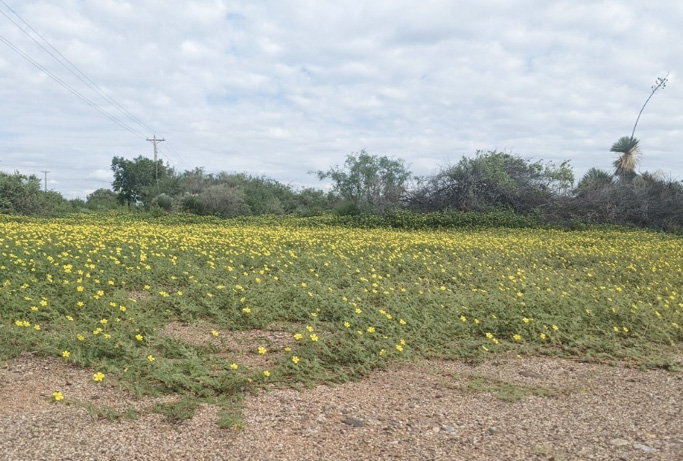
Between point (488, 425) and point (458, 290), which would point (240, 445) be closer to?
point (488, 425)

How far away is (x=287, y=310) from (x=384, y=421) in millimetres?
2611

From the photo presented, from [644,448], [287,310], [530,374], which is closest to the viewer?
[644,448]

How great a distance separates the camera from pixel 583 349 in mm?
5684

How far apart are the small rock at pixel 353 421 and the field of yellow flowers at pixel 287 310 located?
713 mm

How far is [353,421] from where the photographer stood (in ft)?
12.0

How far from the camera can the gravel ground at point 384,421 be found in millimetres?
3201

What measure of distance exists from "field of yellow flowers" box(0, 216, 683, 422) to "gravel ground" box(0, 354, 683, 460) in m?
0.23

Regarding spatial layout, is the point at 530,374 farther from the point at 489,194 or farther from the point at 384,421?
the point at 489,194

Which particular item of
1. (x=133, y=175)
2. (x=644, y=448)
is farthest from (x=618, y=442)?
(x=133, y=175)

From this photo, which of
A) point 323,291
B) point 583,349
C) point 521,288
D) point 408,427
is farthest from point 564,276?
point 408,427

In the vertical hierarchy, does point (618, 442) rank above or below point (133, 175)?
below

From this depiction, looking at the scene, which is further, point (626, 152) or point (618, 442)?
point (626, 152)

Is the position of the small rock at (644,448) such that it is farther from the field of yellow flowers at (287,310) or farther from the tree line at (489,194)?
the tree line at (489,194)

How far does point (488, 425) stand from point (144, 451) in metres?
2.13
